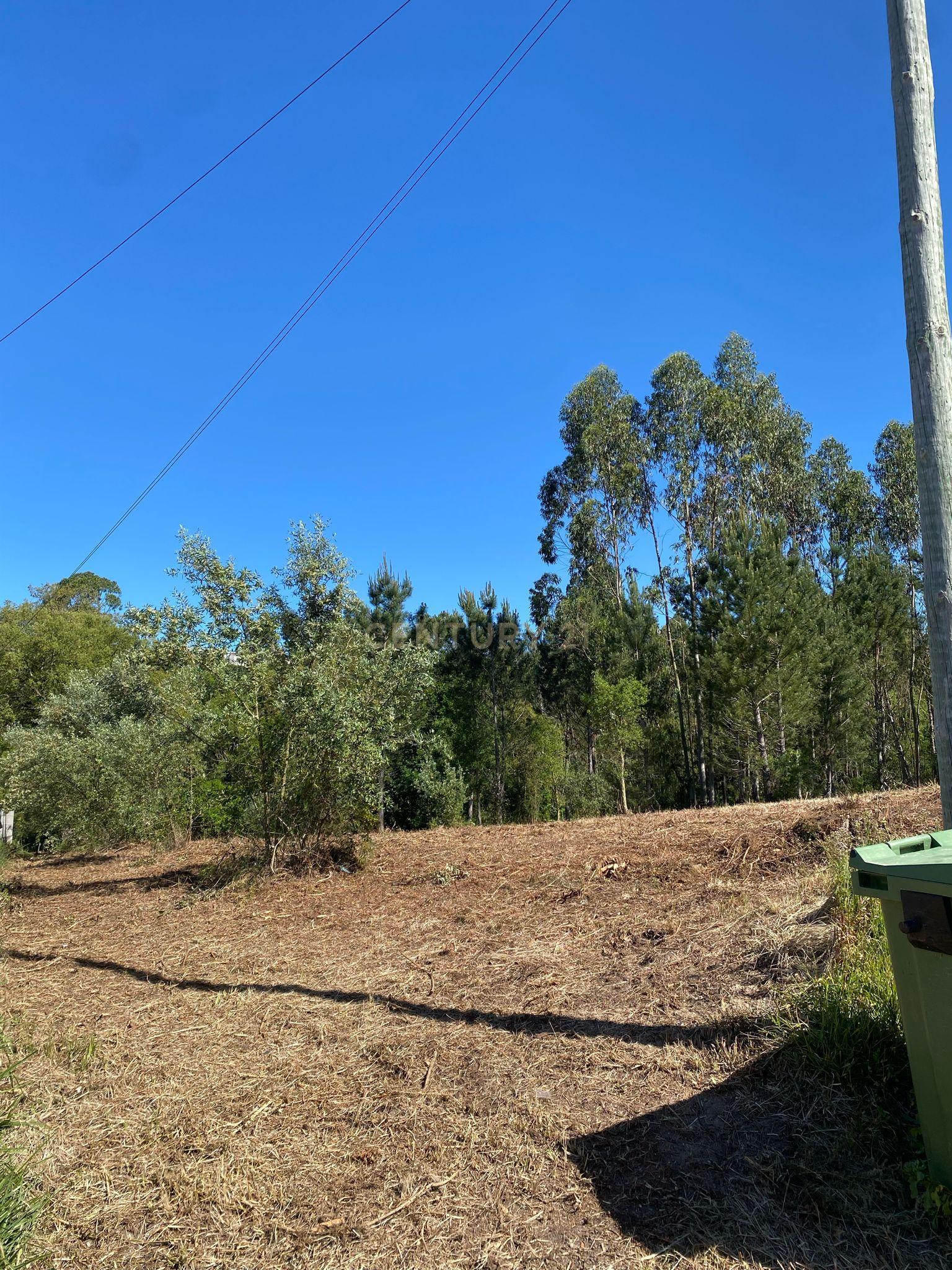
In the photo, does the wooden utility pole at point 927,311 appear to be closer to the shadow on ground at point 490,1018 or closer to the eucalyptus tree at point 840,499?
the shadow on ground at point 490,1018

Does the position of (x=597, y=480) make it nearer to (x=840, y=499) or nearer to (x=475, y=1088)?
(x=840, y=499)

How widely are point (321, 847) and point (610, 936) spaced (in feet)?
15.5

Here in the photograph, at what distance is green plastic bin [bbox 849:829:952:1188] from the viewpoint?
2.08 metres

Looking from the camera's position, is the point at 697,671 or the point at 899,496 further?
the point at 899,496

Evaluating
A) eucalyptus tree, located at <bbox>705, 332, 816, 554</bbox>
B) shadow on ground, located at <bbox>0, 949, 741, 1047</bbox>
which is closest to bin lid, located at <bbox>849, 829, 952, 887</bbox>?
shadow on ground, located at <bbox>0, 949, 741, 1047</bbox>

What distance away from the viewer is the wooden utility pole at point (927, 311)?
2715mm

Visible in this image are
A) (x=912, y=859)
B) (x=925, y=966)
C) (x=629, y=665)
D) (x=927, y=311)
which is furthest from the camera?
(x=629, y=665)

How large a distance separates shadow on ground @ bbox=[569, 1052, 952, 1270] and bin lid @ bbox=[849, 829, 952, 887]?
36.9 inches

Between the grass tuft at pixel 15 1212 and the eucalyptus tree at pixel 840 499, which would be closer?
the grass tuft at pixel 15 1212

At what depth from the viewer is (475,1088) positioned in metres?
3.13

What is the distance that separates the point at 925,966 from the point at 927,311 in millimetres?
2409

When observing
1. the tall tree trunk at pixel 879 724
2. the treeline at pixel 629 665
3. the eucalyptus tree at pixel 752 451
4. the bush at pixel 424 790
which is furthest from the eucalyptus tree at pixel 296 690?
the tall tree trunk at pixel 879 724

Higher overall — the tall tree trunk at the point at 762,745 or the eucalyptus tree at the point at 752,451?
the eucalyptus tree at the point at 752,451

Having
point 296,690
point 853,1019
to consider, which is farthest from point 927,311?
point 296,690
